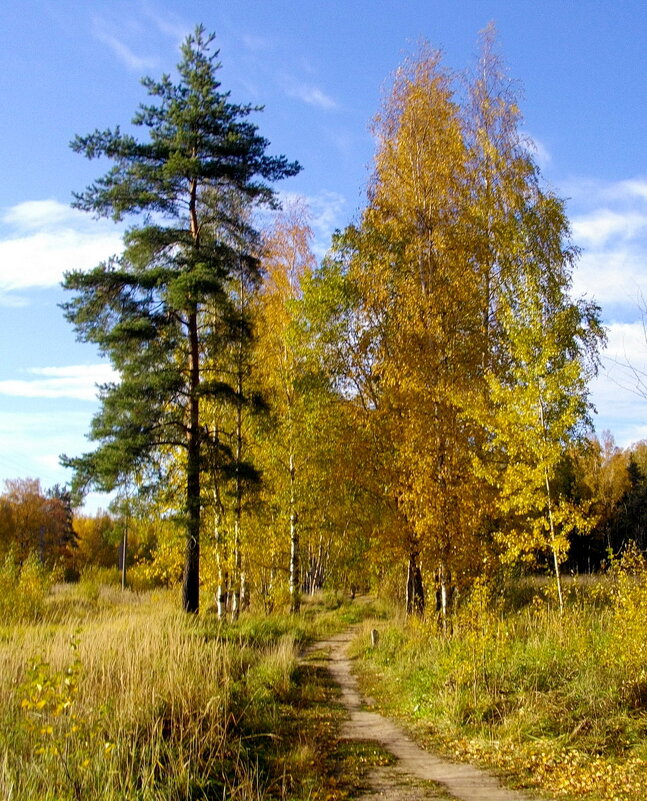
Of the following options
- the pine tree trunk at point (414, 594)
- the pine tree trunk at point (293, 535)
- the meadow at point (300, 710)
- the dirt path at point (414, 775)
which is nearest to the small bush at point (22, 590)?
the meadow at point (300, 710)

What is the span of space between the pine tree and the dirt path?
20.7 feet

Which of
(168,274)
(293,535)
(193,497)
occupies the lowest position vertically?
(293,535)

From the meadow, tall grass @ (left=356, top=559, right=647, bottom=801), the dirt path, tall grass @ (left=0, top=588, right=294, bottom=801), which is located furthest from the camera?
tall grass @ (left=356, top=559, right=647, bottom=801)

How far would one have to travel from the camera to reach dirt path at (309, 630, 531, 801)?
221 inches

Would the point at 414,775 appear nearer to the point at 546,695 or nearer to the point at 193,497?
the point at 546,695

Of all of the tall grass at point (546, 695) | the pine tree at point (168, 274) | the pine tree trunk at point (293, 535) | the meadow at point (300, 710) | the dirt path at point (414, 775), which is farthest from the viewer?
the pine tree trunk at point (293, 535)

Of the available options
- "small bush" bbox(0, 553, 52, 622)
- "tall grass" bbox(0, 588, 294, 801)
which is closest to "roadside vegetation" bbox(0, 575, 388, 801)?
"tall grass" bbox(0, 588, 294, 801)

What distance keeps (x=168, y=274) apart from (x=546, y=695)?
414 inches

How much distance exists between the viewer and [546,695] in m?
7.65

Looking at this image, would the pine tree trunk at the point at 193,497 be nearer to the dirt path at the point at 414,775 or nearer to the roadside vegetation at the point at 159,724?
the roadside vegetation at the point at 159,724

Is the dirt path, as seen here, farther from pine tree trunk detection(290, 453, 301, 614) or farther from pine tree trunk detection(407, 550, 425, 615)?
pine tree trunk detection(290, 453, 301, 614)

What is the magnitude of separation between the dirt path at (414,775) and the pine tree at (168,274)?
6315mm

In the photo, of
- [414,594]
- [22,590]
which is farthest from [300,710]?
[22,590]

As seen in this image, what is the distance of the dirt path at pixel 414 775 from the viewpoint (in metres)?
5.61
